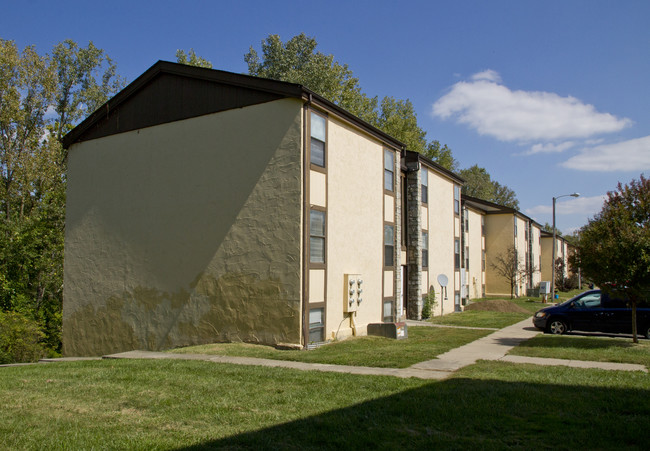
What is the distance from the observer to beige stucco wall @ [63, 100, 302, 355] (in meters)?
14.7

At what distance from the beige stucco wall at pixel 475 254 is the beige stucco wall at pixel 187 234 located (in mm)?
25348

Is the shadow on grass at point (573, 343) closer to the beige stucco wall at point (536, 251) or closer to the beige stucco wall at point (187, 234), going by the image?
the beige stucco wall at point (187, 234)

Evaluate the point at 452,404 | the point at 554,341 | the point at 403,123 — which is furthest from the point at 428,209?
the point at 403,123

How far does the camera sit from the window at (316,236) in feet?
48.8

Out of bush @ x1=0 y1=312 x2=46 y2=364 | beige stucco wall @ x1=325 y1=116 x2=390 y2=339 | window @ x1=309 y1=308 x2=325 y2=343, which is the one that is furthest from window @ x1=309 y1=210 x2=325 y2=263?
bush @ x1=0 y1=312 x2=46 y2=364

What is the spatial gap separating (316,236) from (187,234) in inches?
173

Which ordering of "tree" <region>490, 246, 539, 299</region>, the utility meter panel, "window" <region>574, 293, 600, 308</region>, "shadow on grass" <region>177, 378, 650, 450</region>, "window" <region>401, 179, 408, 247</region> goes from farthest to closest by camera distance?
"tree" <region>490, 246, 539, 299</region>
"window" <region>401, 179, 408, 247</region>
"window" <region>574, 293, 600, 308</region>
the utility meter panel
"shadow on grass" <region>177, 378, 650, 450</region>

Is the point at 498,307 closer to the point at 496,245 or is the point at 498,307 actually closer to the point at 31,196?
the point at 496,245

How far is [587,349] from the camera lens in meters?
13.4

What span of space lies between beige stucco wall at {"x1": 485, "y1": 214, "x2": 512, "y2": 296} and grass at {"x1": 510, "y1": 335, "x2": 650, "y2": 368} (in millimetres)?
28259

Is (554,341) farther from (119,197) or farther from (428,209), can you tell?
(119,197)

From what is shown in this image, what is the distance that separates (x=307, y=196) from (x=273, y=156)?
1.55 metres

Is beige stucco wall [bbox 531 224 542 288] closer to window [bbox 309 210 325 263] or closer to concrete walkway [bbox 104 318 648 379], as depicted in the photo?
concrete walkway [bbox 104 318 648 379]

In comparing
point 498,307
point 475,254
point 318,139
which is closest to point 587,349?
point 318,139
